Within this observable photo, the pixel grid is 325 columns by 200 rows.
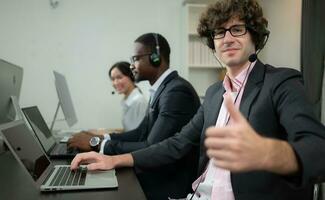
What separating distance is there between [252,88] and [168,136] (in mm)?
596

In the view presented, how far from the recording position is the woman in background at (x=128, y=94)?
2.89 meters

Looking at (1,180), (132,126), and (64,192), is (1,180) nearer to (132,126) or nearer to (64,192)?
(64,192)

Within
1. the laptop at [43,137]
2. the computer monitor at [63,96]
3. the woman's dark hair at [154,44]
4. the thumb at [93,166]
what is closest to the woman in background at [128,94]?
the computer monitor at [63,96]

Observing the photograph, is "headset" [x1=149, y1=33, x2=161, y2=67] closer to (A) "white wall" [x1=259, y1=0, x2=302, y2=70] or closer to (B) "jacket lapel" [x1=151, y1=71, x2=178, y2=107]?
(B) "jacket lapel" [x1=151, y1=71, x2=178, y2=107]

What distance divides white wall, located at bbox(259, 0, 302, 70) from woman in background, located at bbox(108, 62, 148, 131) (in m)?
1.29

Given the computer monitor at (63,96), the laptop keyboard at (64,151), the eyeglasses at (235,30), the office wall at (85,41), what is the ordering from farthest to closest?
the office wall at (85,41), the computer monitor at (63,96), the laptop keyboard at (64,151), the eyeglasses at (235,30)

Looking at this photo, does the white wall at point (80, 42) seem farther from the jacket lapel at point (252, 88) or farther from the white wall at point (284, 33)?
the jacket lapel at point (252, 88)

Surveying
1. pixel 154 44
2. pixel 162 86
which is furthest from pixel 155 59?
pixel 162 86

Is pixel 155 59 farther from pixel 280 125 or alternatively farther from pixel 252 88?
pixel 280 125

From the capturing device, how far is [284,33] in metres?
3.09

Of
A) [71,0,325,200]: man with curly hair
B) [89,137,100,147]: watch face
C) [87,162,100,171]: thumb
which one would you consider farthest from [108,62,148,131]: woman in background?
[87,162,100,171]: thumb

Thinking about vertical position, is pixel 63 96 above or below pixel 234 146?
below

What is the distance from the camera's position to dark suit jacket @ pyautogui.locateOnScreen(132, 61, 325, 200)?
703 millimetres

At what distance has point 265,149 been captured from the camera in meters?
0.60
